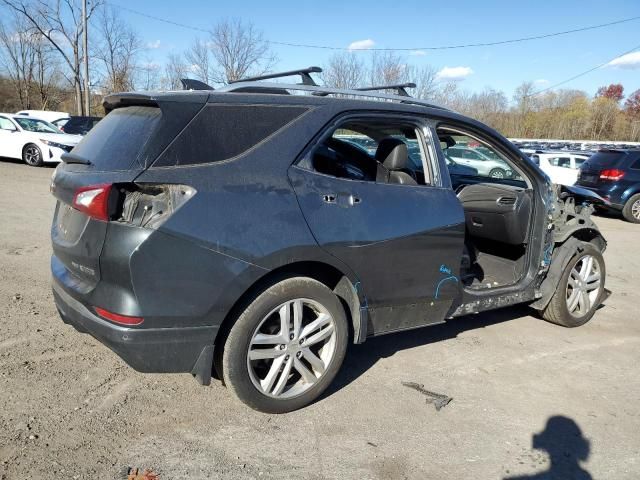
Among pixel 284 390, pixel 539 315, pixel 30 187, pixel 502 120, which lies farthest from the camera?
pixel 502 120

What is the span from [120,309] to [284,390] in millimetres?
1092

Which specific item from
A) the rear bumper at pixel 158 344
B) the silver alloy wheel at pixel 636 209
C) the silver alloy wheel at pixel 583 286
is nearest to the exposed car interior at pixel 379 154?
the rear bumper at pixel 158 344

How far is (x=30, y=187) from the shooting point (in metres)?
11.5

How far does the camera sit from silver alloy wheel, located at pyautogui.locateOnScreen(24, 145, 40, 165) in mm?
Answer: 16031

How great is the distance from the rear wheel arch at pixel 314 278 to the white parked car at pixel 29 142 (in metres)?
14.9

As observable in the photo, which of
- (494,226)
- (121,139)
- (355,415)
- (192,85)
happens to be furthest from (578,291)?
(121,139)

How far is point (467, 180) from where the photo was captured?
5422 millimetres

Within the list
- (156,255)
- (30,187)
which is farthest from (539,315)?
(30,187)

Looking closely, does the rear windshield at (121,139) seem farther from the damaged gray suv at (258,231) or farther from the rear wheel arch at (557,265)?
the rear wheel arch at (557,265)

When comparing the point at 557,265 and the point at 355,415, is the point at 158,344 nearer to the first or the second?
the point at 355,415

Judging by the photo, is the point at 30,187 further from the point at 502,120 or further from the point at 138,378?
the point at 502,120

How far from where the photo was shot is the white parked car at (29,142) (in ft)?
52.2

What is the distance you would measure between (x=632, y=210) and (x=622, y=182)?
73 cm

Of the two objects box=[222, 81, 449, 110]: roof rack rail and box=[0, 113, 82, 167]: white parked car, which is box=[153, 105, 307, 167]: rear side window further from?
box=[0, 113, 82, 167]: white parked car
